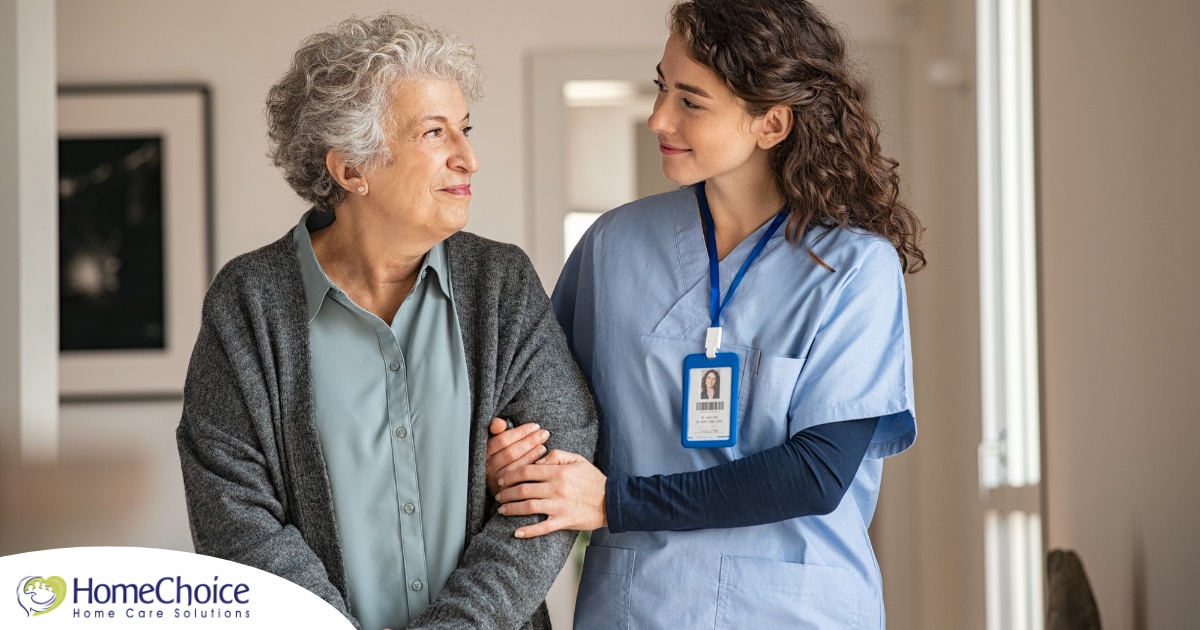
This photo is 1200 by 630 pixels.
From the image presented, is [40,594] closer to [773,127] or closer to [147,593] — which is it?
[147,593]

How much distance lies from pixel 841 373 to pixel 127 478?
→ 2.77 metres

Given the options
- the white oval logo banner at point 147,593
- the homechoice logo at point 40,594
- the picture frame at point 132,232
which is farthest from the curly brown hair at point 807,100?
the picture frame at point 132,232

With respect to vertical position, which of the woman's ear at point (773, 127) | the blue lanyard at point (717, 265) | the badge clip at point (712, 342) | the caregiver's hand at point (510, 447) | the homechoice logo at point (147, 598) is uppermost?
the woman's ear at point (773, 127)

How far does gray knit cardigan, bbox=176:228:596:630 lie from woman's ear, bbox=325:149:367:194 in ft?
0.40

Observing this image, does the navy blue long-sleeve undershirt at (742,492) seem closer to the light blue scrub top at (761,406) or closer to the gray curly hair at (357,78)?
the light blue scrub top at (761,406)

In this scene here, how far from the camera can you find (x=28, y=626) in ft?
4.14

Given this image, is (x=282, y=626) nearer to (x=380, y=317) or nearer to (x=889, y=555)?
(x=380, y=317)

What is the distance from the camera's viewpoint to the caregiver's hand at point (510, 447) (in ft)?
5.00

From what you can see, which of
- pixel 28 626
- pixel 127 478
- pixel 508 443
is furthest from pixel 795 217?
pixel 127 478

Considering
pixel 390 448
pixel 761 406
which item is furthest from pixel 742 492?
pixel 390 448

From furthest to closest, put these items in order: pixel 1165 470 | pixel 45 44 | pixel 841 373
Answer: pixel 45 44, pixel 1165 470, pixel 841 373

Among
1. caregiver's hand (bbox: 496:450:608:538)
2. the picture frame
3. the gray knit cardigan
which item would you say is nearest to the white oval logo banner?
the gray knit cardigan

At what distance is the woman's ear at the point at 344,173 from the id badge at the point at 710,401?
52 centimetres

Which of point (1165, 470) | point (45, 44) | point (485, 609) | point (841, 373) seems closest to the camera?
point (485, 609)
